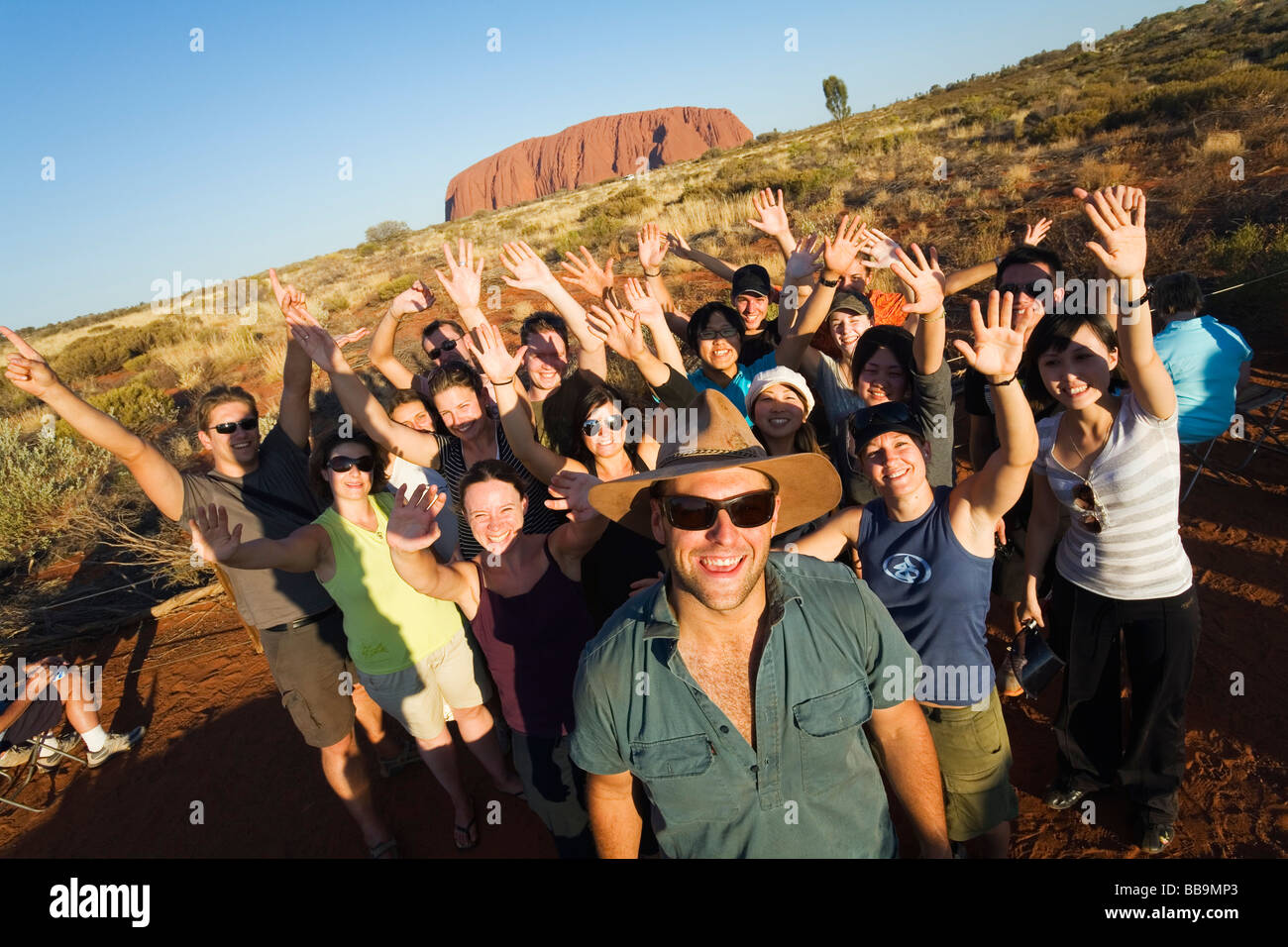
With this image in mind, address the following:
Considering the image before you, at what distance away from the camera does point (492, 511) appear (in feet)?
8.57

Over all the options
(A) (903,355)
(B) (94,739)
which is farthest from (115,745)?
(A) (903,355)

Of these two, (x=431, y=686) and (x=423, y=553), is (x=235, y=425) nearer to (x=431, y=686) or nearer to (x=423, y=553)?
(x=423, y=553)

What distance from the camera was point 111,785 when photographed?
181 inches

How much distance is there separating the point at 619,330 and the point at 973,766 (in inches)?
99.8

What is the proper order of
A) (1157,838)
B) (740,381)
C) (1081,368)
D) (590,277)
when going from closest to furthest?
1. (1081,368)
2. (1157,838)
3. (740,381)
4. (590,277)

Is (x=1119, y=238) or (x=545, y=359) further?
(x=545, y=359)

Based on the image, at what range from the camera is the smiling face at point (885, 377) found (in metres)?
3.25

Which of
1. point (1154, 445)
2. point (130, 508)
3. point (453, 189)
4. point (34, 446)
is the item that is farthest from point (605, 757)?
point (453, 189)

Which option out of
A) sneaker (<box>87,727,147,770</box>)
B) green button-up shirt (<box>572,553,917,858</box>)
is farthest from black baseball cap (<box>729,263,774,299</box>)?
sneaker (<box>87,727,147,770</box>)

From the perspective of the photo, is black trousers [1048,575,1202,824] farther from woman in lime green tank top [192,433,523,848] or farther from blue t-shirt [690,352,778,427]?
woman in lime green tank top [192,433,523,848]

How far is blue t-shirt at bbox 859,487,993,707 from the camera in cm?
229

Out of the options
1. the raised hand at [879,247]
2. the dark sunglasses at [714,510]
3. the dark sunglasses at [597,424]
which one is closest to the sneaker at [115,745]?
the dark sunglasses at [597,424]

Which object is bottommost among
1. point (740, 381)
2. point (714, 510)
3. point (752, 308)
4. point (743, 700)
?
point (743, 700)
